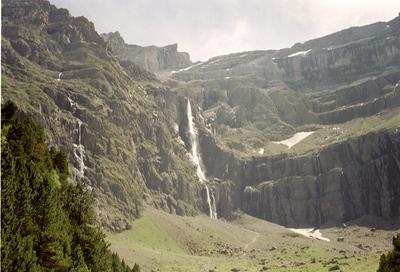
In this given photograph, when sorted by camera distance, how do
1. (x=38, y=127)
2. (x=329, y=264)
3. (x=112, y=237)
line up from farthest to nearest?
1. (x=112, y=237)
2. (x=329, y=264)
3. (x=38, y=127)

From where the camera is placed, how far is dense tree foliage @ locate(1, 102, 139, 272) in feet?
121

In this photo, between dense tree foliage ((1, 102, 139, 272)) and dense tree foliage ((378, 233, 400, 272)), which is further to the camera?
dense tree foliage ((378, 233, 400, 272))

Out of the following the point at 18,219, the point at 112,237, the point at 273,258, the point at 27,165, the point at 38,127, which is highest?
the point at 38,127

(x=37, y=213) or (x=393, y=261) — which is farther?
(x=393, y=261)

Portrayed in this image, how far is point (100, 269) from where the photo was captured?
58.2 metres

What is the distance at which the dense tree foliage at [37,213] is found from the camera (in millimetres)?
36875

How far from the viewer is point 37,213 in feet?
147

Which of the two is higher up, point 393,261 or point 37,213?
point 37,213

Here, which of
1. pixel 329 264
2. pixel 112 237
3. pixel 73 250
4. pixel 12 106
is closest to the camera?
pixel 73 250

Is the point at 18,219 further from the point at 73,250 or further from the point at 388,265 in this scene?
the point at 388,265

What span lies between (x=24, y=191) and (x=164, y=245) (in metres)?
158

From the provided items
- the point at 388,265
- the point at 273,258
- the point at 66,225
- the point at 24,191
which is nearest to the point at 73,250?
the point at 66,225

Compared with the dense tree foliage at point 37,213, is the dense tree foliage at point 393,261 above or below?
below

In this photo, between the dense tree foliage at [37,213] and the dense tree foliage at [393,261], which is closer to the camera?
the dense tree foliage at [37,213]
